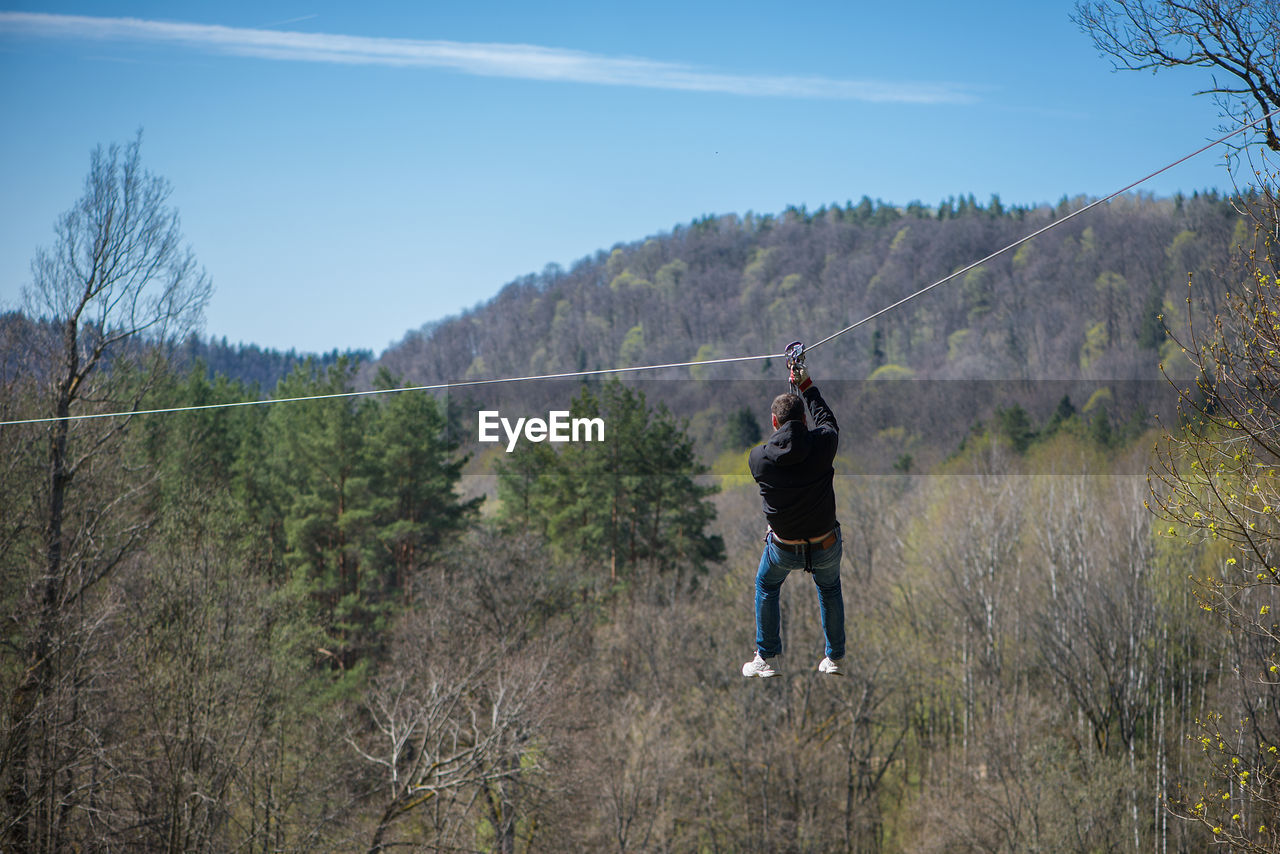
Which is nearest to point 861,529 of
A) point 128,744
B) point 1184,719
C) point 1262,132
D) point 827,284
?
point 1184,719

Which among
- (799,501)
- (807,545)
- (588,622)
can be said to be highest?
(799,501)

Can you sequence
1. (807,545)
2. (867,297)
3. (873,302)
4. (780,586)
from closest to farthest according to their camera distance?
1. (807,545)
2. (780,586)
3. (873,302)
4. (867,297)

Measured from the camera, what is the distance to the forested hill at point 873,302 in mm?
56688

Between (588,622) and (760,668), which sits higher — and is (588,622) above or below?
below

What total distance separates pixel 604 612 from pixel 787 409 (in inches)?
1144

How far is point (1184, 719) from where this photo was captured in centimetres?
3173

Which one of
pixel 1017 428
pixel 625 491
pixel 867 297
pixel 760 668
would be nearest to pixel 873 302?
pixel 867 297

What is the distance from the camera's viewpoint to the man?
6980 mm

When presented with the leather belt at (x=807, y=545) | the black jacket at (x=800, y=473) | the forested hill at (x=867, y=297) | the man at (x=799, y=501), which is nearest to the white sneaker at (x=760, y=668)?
the man at (x=799, y=501)

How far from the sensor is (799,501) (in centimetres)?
712

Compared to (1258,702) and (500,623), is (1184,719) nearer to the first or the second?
(1258,702)

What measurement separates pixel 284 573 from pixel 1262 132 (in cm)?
3355

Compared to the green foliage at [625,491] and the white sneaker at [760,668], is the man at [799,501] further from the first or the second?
the green foliage at [625,491]

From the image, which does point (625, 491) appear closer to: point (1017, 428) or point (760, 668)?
point (1017, 428)
